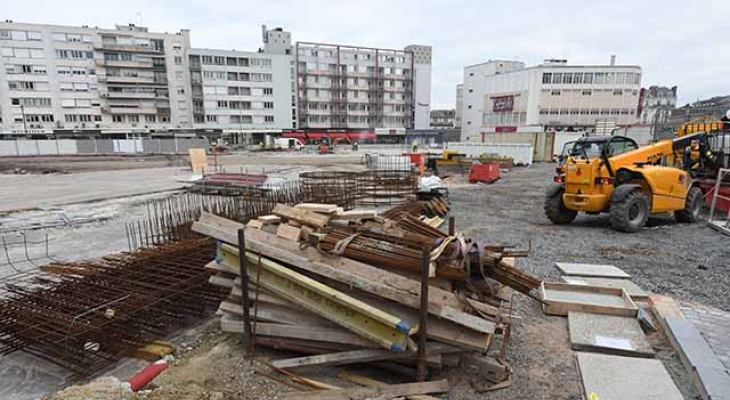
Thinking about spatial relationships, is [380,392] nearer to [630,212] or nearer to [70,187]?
[630,212]

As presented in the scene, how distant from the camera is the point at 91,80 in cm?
5622

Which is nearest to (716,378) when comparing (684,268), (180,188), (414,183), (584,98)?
(684,268)

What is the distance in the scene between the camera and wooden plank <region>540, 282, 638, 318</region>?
14.7 feet

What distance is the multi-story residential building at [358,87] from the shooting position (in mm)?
69188

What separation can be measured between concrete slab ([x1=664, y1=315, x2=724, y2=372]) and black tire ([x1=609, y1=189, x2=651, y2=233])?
4.63m

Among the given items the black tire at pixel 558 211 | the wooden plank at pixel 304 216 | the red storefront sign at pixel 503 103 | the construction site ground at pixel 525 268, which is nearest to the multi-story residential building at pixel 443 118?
the red storefront sign at pixel 503 103

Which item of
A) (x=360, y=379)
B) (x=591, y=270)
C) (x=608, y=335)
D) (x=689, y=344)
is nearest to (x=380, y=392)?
(x=360, y=379)

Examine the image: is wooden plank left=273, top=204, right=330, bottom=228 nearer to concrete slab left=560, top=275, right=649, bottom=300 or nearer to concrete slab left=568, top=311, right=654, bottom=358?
concrete slab left=568, top=311, right=654, bottom=358

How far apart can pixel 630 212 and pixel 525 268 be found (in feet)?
13.1

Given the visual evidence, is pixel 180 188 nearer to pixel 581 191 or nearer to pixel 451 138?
pixel 581 191

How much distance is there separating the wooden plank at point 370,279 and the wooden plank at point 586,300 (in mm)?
1663

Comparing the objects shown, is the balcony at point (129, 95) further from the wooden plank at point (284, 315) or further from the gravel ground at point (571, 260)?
the wooden plank at point (284, 315)

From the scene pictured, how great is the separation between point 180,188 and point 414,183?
1079 cm

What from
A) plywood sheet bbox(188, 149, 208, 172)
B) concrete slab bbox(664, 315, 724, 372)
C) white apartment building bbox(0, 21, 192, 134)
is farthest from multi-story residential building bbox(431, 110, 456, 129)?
concrete slab bbox(664, 315, 724, 372)
